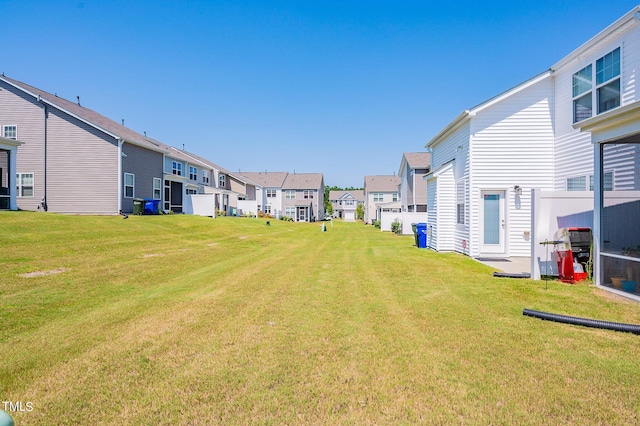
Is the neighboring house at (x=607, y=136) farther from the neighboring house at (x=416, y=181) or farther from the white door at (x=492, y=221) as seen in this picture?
the neighboring house at (x=416, y=181)

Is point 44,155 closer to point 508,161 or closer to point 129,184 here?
point 129,184

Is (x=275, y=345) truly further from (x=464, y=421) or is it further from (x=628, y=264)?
(x=628, y=264)

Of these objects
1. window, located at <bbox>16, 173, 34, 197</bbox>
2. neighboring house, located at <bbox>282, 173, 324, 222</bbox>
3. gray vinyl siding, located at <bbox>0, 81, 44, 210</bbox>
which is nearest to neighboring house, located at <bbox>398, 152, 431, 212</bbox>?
neighboring house, located at <bbox>282, 173, 324, 222</bbox>

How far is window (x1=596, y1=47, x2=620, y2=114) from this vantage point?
10.4 m

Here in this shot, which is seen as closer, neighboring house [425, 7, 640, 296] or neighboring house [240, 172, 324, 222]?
neighboring house [425, 7, 640, 296]

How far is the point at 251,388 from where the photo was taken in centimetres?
351

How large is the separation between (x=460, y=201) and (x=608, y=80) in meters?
5.95

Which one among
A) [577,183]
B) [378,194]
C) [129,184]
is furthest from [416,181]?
[378,194]

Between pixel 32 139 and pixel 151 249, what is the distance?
52.1 ft

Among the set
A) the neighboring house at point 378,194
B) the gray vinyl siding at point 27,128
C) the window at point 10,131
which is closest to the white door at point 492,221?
the gray vinyl siding at point 27,128

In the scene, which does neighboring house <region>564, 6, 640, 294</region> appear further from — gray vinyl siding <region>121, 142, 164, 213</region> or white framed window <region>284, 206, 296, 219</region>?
white framed window <region>284, 206, 296, 219</region>

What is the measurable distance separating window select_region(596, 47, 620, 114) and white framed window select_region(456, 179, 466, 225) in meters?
4.86

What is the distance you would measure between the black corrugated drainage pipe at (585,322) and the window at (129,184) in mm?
23862

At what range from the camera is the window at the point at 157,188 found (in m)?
26.8
